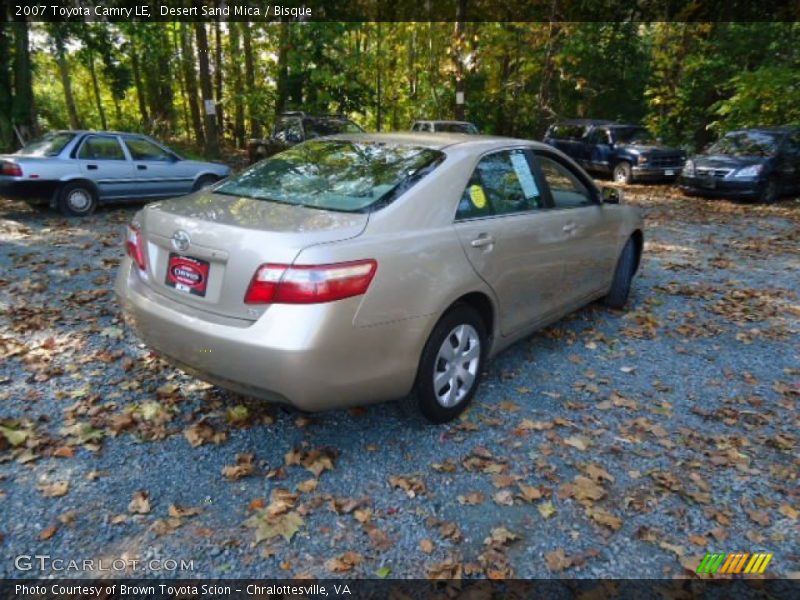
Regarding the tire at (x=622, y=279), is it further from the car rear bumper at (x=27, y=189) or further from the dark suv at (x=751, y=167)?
the dark suv at (x=751, y=167)

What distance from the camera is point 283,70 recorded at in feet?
64.1

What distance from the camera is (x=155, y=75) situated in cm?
2550

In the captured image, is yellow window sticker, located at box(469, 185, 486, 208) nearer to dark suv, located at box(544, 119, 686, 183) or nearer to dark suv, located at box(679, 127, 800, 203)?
dark suv, located at box(679, 127, 800, 203)

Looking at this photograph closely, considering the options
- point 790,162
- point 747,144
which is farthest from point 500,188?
point 790,162

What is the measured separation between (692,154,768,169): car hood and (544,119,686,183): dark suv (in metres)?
1.99

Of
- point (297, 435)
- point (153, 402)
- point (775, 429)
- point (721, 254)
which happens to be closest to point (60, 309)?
point (153, 402)

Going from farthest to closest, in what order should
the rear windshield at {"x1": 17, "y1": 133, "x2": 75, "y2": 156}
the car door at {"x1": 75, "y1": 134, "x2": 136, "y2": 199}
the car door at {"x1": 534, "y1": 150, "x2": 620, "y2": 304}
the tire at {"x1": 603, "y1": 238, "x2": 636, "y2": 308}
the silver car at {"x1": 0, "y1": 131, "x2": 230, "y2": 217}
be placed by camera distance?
the car door at {"x1": 75, "y1": 134, "x2": 136, "y2": 199}, the rear windshield at {"x1": 17, "y1": 133, "x2": 75, "y2": 156}, the silver car at {"x1": 0, "y1": 131, "x2": 230, "y2": 217}, the tire at {"x1": 603, "y1": 238, "x2": 636, "y2": 308}, the car door at {"x1": 534, "y1": 150, "x2": 620, "y2": 304}

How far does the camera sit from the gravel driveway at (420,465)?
8.22ft

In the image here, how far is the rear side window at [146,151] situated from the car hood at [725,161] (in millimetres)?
11649

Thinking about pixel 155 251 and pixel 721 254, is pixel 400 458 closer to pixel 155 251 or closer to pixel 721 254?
pixel 155 251

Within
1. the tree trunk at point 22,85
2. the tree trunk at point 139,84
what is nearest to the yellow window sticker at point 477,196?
the tree trunk at point 22,85

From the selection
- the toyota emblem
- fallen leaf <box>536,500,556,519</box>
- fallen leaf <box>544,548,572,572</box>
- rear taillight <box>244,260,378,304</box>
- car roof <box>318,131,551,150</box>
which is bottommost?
fallen leaf <box>536,500,556,519</box>

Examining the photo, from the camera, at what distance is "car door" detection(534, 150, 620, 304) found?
13.8ft

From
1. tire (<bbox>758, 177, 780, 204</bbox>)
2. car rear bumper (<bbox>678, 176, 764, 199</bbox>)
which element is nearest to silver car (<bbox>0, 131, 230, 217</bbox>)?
car rear bumper (<bbox>678, 176, 764, 199</bbox>)
